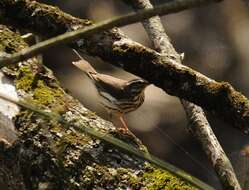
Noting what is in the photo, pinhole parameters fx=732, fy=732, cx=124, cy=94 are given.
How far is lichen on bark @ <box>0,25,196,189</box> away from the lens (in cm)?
349

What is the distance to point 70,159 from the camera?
3543 mm

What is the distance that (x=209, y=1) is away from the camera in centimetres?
235

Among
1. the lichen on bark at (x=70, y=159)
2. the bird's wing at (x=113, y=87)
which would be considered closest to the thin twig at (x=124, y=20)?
the lichen on bark at (x=70, y=159)

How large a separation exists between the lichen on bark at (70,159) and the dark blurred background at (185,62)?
366 cm

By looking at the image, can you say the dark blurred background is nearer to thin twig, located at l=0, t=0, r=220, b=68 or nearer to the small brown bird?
the small brown bird

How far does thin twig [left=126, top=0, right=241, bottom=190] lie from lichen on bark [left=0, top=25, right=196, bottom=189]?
22 centimetres

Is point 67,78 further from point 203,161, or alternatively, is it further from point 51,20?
point 51,20

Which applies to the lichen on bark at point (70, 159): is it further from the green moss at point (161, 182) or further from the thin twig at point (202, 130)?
the thin twig at point (202, 130)

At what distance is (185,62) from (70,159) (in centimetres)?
466

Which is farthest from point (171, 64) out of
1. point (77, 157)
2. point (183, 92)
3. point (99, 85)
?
point (99, 85)

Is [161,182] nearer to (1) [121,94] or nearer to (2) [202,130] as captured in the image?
(2) [202,130]

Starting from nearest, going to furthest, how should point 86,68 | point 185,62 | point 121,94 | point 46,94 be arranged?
point 46,94 < point 121,94 < point 86,68 < point 185,62

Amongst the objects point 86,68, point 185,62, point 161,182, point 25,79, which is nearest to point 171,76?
point 161,182

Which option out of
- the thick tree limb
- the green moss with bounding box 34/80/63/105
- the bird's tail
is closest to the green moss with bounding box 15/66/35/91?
the green moss with bounding box 34/80/63/105
